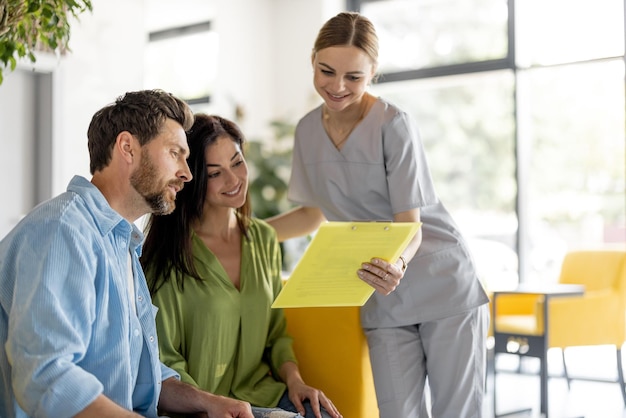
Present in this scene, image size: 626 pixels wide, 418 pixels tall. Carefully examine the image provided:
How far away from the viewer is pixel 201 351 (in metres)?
1.87

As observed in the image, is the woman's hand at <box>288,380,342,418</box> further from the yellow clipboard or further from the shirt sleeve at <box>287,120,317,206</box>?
the shirt sleeve at <box>287,120,317,206</box>

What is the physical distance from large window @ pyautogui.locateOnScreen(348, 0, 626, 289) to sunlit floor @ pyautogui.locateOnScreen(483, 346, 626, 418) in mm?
672

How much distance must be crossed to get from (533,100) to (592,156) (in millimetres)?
628

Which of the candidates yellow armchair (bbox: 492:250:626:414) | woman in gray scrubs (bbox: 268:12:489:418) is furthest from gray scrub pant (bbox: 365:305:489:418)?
yellow armchair (bbox: 492:250:626:414)

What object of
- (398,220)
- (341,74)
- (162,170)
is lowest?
(398,220)

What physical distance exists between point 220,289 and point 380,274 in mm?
403

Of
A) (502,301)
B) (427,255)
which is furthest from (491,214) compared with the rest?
(427,255)

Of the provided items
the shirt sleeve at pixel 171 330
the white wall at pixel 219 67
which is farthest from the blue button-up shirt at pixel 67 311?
the white wall at pixel 219 67

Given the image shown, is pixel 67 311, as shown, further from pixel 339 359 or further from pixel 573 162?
pixel 573 162

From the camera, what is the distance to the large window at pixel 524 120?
19.3 feet

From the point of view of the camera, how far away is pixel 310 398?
Answer: 1.89 m

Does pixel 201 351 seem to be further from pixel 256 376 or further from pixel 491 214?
pixel 491 214

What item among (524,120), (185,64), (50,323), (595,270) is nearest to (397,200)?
(50,323)

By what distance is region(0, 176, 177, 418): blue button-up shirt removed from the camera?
123 cm
